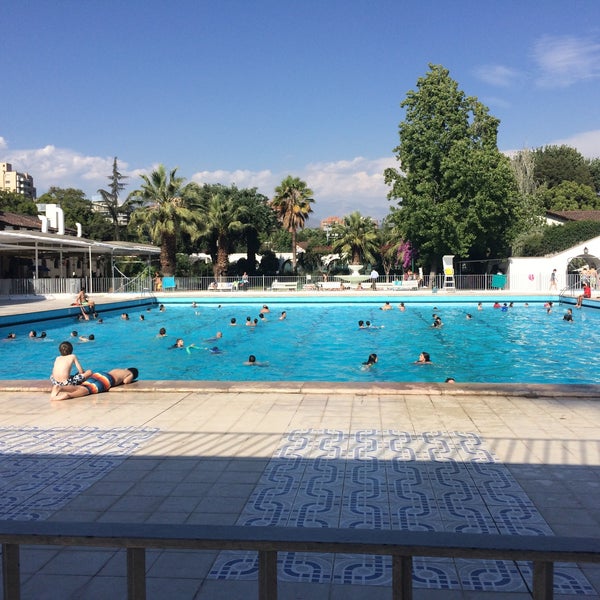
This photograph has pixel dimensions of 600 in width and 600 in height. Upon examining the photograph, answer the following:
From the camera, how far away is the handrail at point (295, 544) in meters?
1.77

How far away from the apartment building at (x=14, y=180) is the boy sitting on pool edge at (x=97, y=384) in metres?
181

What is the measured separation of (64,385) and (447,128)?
32169 mm

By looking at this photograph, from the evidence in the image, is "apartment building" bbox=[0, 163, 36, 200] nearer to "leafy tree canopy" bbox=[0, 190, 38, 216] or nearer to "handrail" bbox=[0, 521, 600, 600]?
"leafy tree canopy" bbox=[0, 190, 38, 216]

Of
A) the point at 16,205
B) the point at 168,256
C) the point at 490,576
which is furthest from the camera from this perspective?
the point at 16,205

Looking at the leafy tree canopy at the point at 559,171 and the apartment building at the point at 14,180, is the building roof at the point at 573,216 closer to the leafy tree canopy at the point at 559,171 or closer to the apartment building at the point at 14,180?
the leafy tree canopy at the point at 559,171

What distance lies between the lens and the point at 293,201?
46.8 metres

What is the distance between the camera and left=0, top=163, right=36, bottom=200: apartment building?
17575 cm

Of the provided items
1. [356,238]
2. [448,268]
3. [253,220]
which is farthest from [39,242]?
[356,238]

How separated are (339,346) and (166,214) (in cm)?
2226

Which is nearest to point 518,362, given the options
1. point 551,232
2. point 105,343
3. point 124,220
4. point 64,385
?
point 64,385

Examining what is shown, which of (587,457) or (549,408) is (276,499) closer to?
(587,457)

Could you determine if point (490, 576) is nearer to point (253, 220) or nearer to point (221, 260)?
point (221, 260)

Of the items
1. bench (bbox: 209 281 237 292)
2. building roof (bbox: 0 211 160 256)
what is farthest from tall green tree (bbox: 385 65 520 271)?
building roof (bbox: 0 211 160 256)

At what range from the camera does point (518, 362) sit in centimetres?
1507
